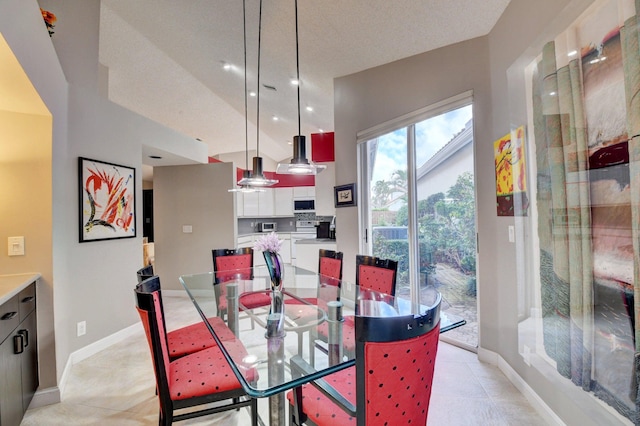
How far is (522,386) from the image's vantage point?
2051 mm

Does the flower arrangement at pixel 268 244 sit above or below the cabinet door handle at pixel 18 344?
above

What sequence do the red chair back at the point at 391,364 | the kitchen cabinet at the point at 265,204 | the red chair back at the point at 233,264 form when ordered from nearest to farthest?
the red chair back at the point at 391,364, the red chair back at the point at 233,264, the kitchen cabinet at the point at 265,204

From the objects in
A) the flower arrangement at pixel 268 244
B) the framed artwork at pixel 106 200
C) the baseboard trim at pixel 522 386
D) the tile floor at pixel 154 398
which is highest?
the framed artwork at pixel 106 200

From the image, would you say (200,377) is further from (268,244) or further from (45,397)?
(45,397)

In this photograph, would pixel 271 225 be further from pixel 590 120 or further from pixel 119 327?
pixel 590 120

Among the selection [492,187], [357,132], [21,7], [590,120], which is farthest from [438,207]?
[21,7]

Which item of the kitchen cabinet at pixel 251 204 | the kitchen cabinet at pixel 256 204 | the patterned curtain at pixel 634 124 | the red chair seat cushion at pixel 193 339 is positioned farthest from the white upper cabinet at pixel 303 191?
the patterned curtain at pixel 634 124

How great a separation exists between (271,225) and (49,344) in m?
5.93

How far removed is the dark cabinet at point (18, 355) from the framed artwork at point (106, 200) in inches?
37.1

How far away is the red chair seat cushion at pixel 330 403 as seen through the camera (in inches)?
45.9

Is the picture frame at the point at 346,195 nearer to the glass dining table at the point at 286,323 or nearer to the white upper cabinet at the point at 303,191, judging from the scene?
the glass dining table at the point at 286,323

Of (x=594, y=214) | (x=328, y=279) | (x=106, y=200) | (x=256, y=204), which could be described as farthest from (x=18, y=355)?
(x=256, y=204)

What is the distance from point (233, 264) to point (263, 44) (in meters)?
2.49

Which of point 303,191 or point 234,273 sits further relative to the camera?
point 303,191
